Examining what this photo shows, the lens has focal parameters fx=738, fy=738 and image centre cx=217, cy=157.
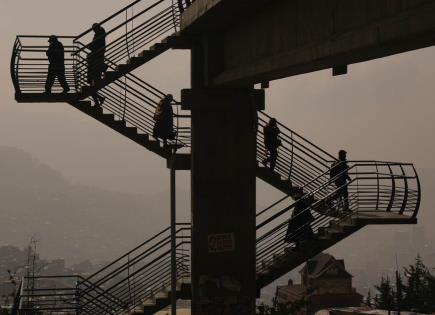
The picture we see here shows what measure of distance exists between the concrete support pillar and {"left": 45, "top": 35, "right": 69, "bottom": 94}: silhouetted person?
9.79ft

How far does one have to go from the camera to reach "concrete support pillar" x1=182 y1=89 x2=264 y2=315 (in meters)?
15.8

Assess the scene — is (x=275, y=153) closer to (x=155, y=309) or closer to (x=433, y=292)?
(x=155, y=309)

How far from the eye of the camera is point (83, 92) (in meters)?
Answer: 16.6

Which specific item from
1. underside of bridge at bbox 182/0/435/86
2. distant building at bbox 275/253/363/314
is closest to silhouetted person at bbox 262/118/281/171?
underside of bridge at bbox 182/0/435/86

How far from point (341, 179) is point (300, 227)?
1788mm

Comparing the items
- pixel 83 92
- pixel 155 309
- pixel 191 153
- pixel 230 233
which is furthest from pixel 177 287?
pixel 83 92

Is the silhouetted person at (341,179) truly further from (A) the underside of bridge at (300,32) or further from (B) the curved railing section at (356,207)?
(A) the underside of bridge at (300,32)

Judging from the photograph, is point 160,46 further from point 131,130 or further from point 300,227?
point 300,227

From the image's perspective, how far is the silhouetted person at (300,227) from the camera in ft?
50.4

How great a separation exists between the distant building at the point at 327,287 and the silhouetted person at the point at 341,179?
211 feet

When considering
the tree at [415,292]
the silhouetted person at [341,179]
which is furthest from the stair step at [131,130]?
the tree at [415,292]

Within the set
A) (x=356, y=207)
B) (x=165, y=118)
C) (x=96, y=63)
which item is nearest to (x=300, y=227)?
(x=356, y=207)

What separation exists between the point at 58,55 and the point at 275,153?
18.2 ft

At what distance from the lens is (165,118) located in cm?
1659
